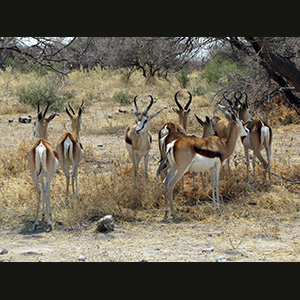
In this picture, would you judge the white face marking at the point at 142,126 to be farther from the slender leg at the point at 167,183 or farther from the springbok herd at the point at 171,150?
the slender leg at the point at 167,183

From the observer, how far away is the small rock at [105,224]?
20.9 feet

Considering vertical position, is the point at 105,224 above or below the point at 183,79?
below

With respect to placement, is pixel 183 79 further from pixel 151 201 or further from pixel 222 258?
pixel 222 258

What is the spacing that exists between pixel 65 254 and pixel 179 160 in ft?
7.07

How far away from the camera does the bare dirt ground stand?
5348 mm

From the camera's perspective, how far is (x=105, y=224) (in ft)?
20.9

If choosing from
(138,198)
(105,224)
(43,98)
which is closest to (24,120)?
(43,98)

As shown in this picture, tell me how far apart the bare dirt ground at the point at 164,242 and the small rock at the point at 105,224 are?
0.26ft

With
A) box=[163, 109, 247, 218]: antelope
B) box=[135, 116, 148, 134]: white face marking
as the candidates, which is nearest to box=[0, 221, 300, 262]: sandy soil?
box=[163, 109, 247, 218]: antelope

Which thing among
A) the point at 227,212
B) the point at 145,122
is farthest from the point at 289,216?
the point at 145,122

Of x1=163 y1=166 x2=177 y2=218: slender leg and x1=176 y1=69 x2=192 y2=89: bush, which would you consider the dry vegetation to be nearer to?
x1=163 y1=166 x2=177 y2=218: slender leg

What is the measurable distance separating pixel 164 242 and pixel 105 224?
0.85 metres

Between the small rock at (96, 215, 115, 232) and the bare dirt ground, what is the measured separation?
3.1 inches

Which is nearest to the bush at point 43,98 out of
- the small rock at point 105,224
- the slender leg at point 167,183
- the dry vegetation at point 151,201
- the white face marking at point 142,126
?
the dry vegetation at point 151,201
